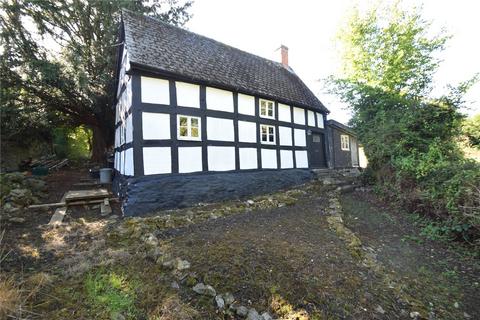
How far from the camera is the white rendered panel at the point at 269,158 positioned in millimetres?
10305

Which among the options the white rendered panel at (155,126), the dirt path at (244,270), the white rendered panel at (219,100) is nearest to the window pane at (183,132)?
the white rendered panel at (155,126)

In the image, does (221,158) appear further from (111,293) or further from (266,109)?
(111,293)

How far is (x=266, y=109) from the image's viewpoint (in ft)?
35.1

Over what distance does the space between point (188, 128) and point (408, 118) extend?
8131 millimetres

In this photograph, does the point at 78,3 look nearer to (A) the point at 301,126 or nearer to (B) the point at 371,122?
(A) the point at 301,126

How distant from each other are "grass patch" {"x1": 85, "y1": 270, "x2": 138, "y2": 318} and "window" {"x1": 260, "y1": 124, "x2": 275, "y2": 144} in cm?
802

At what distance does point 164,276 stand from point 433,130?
998cm

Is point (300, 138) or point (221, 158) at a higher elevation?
point (300, 138)

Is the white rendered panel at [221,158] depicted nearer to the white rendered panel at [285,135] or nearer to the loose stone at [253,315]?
the white rendered panel at [285,135]

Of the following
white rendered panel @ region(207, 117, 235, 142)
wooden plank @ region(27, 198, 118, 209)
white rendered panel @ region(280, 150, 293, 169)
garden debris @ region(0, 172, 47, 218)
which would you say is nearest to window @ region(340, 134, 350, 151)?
white rendered panel @ region(280, 150, 293, 169)

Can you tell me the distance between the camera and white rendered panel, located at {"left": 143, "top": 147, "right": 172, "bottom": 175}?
7156 mm

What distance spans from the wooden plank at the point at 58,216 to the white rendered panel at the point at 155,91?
4.05m

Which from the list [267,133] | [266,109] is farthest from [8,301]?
[266,109]

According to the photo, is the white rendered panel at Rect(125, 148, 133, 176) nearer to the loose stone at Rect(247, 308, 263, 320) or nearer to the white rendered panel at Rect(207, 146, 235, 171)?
the white rendered panel at Rect(207, 146, 235, 171)
